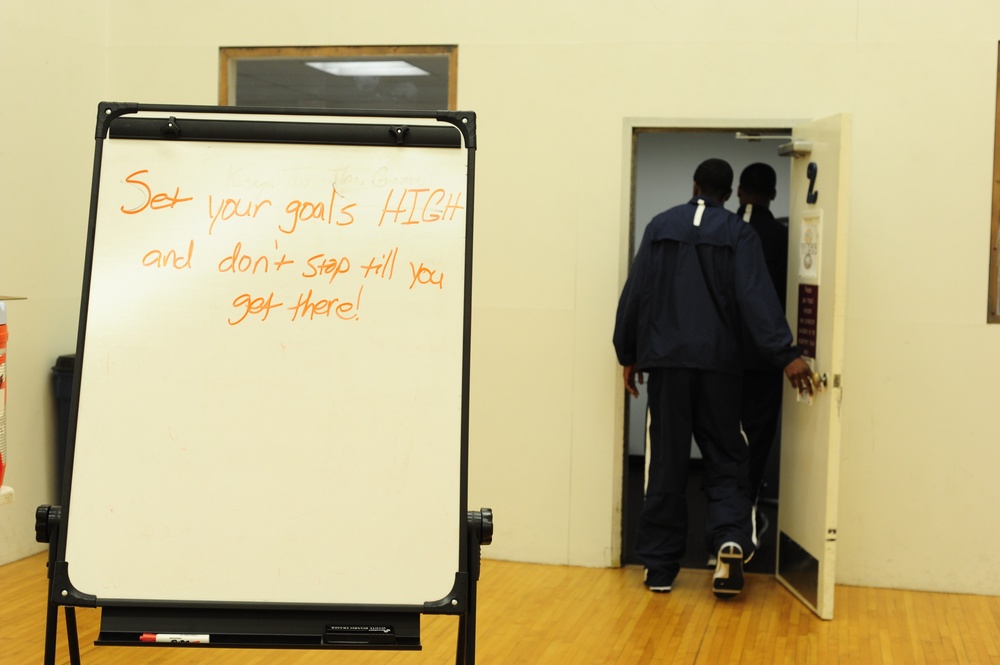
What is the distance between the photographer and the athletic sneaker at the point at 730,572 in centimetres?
451

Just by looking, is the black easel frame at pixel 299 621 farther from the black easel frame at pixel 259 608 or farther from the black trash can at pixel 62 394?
the black trash can at pixel 62 394

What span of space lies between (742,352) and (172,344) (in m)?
2.87

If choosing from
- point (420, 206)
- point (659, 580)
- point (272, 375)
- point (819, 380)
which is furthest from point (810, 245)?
point (272, 375)

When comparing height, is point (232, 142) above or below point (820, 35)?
below

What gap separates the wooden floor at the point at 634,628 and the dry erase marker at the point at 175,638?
51.9 inches

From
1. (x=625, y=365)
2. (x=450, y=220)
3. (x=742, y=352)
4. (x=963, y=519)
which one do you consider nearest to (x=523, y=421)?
(x=625, y=365)

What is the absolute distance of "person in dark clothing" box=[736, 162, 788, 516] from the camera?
5.07 metres

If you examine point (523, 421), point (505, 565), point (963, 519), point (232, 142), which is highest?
point (232, 142)

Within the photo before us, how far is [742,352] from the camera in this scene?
474cm

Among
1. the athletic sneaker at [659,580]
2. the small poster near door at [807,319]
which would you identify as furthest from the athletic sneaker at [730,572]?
the small poster near door at [807,319]

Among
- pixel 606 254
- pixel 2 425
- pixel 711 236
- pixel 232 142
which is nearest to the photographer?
pixel 2 425

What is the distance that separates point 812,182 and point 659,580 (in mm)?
1751

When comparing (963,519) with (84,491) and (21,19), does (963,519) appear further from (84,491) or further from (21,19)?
(21,19)

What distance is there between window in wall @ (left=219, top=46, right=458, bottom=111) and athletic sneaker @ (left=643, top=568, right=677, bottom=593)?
2.25m
